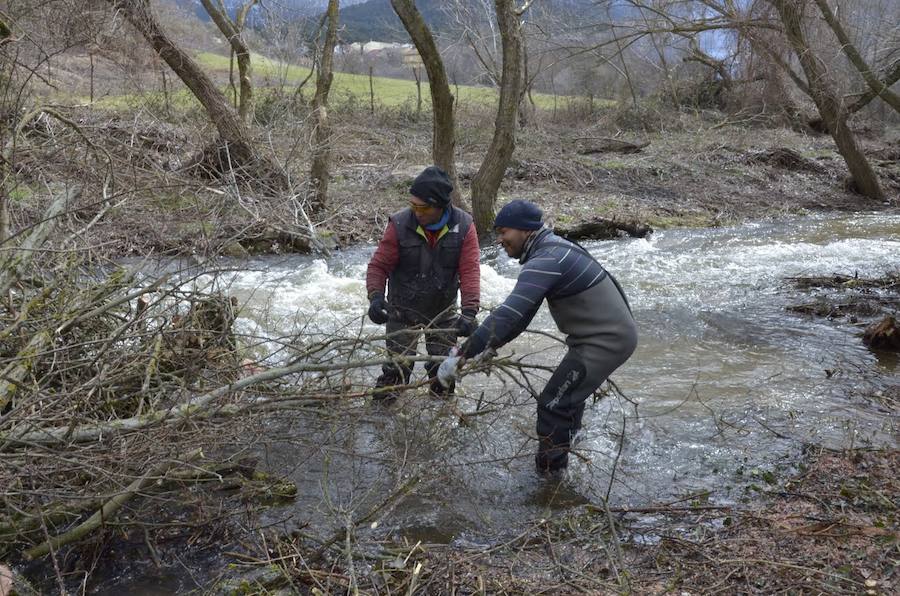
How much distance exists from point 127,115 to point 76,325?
9136mm

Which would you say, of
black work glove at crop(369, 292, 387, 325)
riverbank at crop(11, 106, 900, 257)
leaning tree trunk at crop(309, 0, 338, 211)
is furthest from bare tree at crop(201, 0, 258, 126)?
black work glove at crop(369, 292, 387, 325)

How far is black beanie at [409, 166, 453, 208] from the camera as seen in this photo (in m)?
4.81

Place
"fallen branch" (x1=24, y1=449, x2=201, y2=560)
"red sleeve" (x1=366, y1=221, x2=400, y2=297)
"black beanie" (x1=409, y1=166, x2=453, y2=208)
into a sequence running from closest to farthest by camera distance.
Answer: "fallen branch" (x1=24, y1=449, x2=201, y2=560), "black beanie" (x1=409, y1=166, x2=453, y2=208), "red sleeve" (x1=366, y1=221, x2=400, y2=297)

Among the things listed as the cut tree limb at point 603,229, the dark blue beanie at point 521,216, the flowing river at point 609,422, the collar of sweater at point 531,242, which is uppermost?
the dark blue beanie at point 521,216

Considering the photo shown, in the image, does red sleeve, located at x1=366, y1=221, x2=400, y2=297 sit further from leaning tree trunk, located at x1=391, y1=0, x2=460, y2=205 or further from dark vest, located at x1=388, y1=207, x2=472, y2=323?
leaning tree trunk, located at x1=391, y1=0, x2=460, y2=205

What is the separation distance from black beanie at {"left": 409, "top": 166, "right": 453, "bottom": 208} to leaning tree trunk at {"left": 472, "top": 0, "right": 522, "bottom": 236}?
24.3 ft

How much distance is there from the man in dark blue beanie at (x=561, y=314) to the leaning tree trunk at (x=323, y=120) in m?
8.54

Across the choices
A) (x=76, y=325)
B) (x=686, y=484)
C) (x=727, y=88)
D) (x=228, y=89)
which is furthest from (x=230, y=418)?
(x=727, y=88)

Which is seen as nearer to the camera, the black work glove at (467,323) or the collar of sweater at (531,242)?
the collar of sweater at (531,242)

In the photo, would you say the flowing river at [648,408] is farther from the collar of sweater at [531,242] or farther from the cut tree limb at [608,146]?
the cut tree limb at [608,146]

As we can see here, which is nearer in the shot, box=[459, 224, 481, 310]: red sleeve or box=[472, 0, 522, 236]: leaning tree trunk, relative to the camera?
box=[459, 224, 481, 310]: red sleeve

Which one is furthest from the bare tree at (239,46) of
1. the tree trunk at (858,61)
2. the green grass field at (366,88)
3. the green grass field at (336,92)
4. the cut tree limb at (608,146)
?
the tree trunk at (858,61)

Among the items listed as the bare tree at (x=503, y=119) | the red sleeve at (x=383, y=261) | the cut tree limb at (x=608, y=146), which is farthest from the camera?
the cut tree limb at (x=608, y=146)

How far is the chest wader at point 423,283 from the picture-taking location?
16.6 feet
